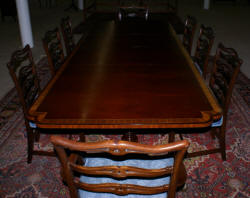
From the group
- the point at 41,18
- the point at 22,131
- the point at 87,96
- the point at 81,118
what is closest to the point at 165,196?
the point at 81,118

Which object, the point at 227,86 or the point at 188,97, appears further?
the point at 227,86

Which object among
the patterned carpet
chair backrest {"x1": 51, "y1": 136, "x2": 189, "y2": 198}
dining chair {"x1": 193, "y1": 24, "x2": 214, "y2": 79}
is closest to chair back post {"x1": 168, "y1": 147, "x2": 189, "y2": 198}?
chair backrest {"x1": 51, "y1": 136, "x2": 189, "y2": 198}

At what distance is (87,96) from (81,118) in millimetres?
255

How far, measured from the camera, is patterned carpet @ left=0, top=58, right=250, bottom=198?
196 cm

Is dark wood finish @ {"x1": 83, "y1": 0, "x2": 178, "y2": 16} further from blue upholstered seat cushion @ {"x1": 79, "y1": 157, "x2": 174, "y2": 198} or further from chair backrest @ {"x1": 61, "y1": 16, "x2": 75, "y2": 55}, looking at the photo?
blue upholstered seat cushion @ {"x1": 79, "y1": 157, "x2": 174, "y2": 198}

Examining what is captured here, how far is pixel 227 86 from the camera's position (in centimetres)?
192

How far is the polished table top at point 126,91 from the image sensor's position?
1.46m

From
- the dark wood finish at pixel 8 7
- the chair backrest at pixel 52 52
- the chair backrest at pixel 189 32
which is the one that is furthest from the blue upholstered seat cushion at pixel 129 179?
the dark wood finish at pixel 8 7

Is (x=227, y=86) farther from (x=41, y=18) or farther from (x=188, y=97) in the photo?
(x=41, y=18)

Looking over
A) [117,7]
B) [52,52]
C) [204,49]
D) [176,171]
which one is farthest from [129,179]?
[117,7]

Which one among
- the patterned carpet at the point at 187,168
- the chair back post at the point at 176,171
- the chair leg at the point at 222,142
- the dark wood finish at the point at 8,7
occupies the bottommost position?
the patterned carpet at the point at 187,168

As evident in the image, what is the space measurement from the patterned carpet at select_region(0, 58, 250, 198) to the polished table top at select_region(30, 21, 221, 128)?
737 millimetres

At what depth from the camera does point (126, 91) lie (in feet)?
5.77

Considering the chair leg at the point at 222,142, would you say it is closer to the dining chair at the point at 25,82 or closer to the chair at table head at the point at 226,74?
the chair at table head at the point at 226,74
